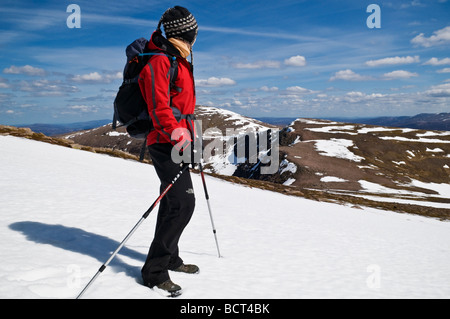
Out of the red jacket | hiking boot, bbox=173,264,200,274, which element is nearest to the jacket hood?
the red jacket

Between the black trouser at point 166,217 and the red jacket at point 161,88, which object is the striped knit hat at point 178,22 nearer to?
the red jacket at point 161,88

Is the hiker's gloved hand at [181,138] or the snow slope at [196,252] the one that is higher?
the hiker's gloved hand at [181,138]

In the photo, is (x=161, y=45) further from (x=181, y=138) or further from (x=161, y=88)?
(x=181, y=138)

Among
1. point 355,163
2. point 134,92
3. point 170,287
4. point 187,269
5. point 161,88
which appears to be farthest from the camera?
point 355,163

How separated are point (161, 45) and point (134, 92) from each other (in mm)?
818

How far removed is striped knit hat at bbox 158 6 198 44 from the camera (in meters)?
4.66

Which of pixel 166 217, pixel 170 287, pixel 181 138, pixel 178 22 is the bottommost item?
pixel 170 287

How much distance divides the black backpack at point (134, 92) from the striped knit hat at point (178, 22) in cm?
51

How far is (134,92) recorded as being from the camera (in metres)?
4.40

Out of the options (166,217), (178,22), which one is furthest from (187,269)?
(178,22)

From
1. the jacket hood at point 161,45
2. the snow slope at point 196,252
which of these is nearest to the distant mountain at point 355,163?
the snow slope at point 196,252

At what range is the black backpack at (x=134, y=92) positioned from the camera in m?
4.38
